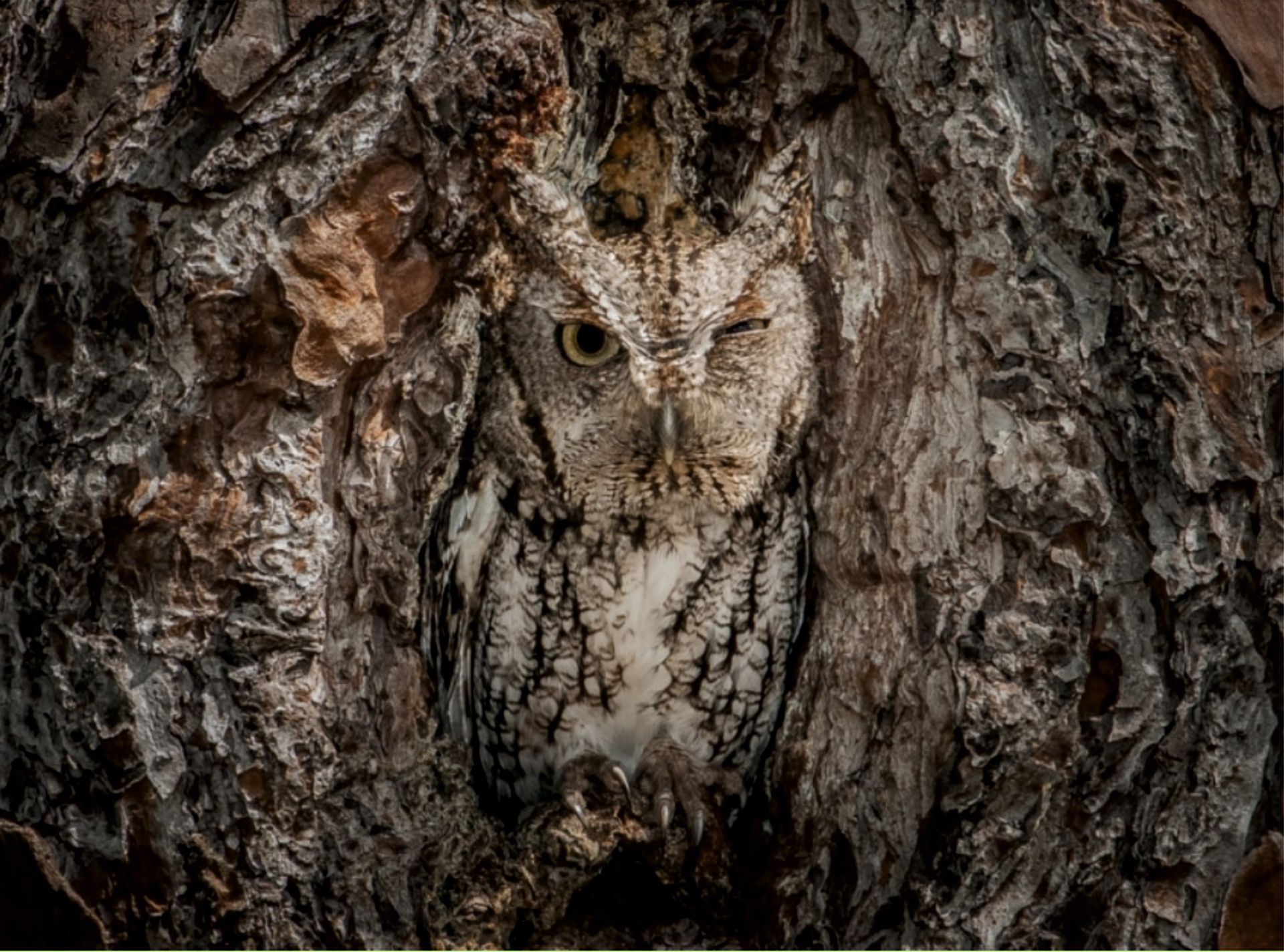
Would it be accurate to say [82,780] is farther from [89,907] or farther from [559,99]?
[559,99]

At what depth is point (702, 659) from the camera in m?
2.63

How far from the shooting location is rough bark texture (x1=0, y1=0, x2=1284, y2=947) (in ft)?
6.75

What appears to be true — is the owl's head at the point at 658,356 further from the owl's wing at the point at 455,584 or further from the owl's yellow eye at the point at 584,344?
the owl's wing at the point at 455,584

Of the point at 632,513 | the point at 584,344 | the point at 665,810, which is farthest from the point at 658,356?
the point at 665,810

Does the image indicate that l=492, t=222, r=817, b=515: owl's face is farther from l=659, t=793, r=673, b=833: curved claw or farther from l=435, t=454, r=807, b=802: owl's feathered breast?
l=659, t=793, r=673, b=833: curved claw

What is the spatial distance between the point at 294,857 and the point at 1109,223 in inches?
63.2

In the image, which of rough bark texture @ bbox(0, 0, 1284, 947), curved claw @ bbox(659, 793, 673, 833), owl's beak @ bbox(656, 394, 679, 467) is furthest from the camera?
curved claw @ bbox(659, 793, 673, 833)

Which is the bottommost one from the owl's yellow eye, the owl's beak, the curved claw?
the curved claw

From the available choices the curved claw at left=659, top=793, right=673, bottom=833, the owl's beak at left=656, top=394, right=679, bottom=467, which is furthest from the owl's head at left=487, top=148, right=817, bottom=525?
the curved claw at left=659, top=793, right=673, bottom=833

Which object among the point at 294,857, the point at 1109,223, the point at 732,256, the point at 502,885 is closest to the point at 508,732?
the point at 502,885

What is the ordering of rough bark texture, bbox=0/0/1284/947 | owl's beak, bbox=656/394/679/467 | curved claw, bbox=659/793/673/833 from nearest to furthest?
rough bark texture, bbox=0/0/1284/947, owl's beak, bbox=656/394/679/467, curved claw, bbox=659/793/673/833

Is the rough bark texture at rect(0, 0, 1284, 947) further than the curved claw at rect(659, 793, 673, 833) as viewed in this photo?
No

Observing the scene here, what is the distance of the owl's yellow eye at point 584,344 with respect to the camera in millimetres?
2340

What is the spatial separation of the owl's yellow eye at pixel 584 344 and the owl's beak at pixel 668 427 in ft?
0.46
